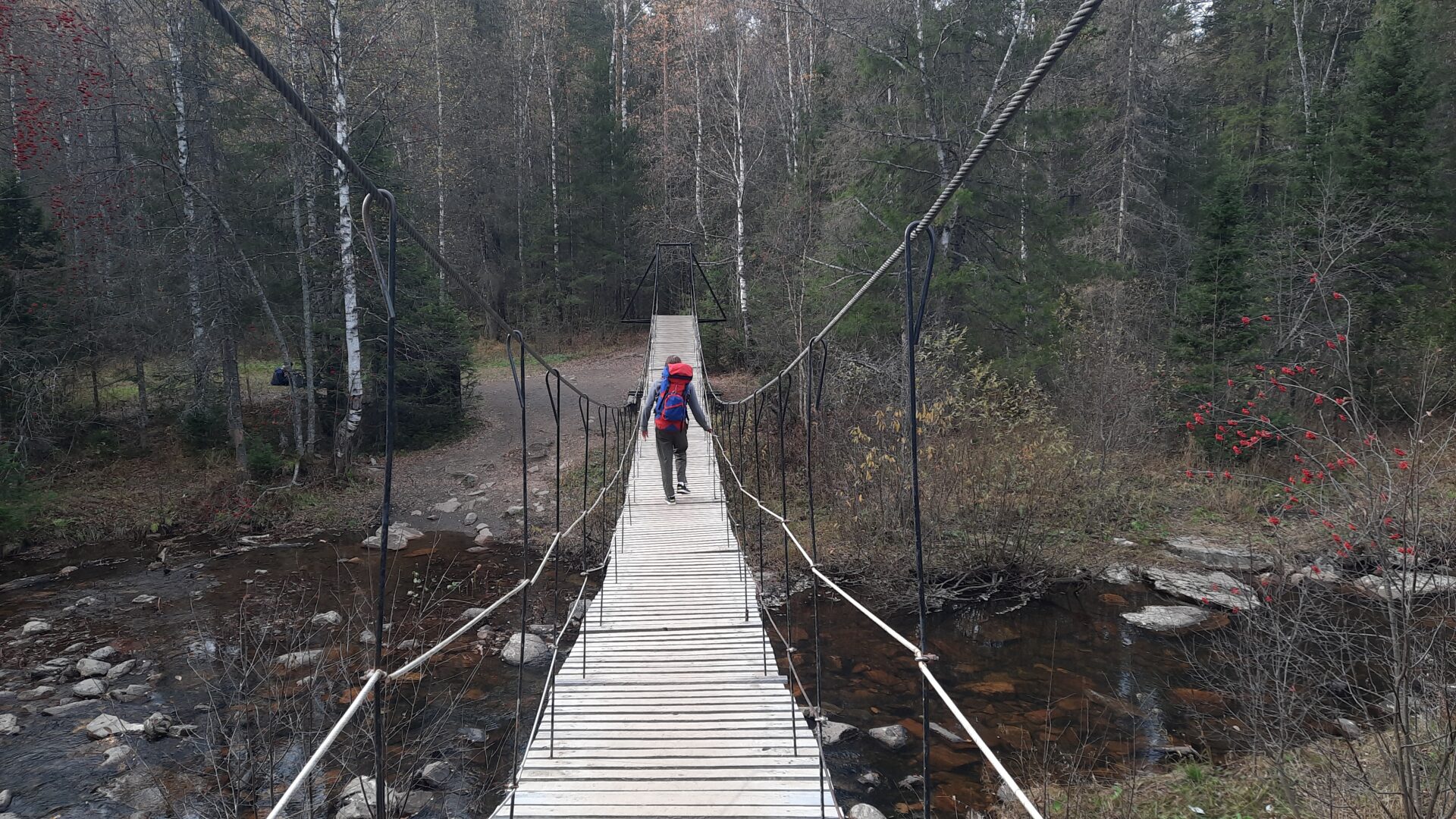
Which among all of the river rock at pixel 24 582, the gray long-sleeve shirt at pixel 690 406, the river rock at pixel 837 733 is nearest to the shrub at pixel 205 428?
the river rock at pixel 24 582

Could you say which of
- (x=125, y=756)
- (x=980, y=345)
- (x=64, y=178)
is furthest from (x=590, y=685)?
(x=64, y=178)

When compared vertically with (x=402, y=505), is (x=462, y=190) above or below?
above

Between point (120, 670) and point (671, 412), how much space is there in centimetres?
413

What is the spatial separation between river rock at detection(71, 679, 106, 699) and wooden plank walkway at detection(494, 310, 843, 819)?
3.50m

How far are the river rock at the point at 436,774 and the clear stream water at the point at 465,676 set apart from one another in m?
0.06

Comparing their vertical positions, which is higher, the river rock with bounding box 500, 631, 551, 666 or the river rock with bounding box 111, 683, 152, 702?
the river rock with bounding box 111, 683, 152, 702

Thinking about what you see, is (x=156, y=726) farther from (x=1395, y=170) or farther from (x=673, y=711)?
(x=1395, y=170)

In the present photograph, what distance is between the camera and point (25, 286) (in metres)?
8.61

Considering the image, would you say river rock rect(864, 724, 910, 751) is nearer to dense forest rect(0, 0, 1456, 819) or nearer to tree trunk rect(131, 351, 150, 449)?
dense forest rect(0, 0, 1456, 819)

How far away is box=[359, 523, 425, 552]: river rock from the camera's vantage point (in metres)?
8.27

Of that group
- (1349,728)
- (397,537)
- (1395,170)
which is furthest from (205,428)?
(1395,170)

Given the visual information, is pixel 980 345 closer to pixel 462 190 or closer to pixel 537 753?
pixel 537 753

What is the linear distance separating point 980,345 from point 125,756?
794cm

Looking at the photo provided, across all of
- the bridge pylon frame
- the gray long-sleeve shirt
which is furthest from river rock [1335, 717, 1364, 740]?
the bridge pylon frame
